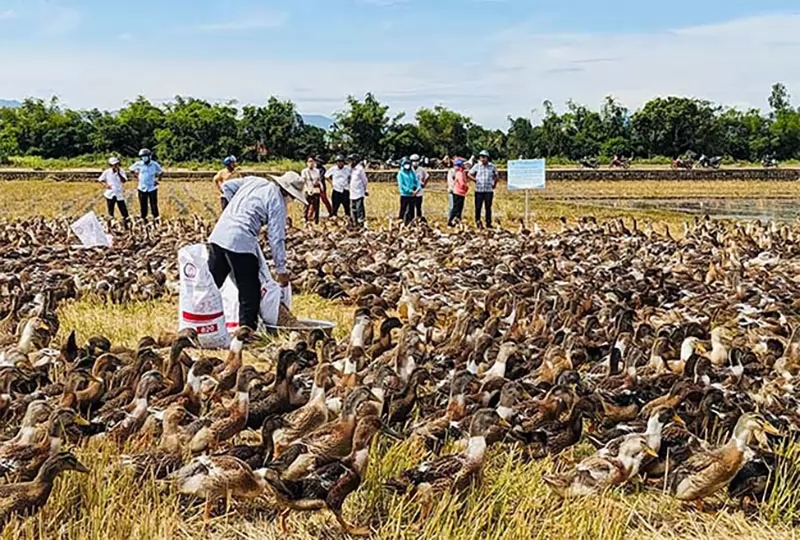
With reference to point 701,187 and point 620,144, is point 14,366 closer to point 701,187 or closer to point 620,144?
point 701,187

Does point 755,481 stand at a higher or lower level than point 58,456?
lower

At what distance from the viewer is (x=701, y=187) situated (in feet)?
135

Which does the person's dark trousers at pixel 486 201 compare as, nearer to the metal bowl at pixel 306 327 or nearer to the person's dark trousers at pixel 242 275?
the metal bowl at pixel 306 327

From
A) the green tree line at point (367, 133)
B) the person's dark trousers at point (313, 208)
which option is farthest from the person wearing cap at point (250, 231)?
the green tree line at point (367, 133)

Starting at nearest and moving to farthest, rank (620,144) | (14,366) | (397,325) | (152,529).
Answer: (152,529), (14,366), (397,325), (620,144)

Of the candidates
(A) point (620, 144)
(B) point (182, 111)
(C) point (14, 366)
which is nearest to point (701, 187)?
(A) point (620, 144)

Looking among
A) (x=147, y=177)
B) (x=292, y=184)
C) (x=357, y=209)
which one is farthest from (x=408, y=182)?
(x=292, y=184)

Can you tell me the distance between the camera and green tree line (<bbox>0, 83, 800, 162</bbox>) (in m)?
67.1

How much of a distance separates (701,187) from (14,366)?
38191 millimetres

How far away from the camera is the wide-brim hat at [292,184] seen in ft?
26.8

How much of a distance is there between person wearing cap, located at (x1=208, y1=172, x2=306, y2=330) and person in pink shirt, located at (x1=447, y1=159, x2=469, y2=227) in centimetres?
1120

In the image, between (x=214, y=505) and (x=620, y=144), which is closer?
(x=214, y=505)

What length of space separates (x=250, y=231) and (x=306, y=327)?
1.26 m

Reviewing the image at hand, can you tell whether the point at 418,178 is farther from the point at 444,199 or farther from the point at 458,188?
the point at 444,199
